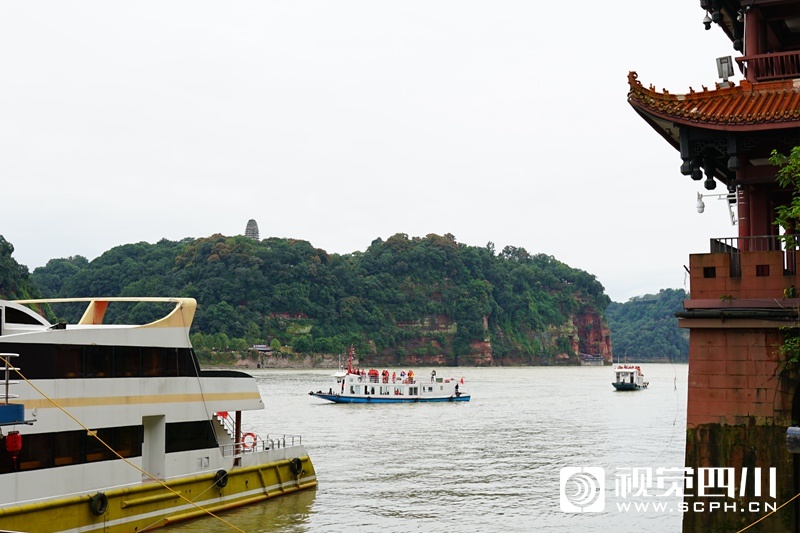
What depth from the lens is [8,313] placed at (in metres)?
23.0

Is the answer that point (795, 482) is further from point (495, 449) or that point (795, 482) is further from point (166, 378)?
point (495, 449)

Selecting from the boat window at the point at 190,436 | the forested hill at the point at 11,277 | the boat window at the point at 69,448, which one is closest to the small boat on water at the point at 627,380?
the forested hill at the point at 11,277

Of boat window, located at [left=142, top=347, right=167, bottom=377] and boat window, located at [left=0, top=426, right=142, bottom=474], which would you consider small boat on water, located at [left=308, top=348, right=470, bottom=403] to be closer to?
boat window, located at [left=142, top=347, right=167, bottom=377]

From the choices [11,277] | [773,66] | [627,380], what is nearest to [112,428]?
[773,66]

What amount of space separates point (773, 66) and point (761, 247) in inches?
148

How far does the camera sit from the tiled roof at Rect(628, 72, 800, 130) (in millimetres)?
18000

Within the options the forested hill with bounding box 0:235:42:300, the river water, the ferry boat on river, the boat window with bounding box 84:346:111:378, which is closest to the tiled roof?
the ferry boat on river

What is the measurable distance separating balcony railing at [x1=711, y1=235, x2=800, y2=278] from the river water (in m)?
13.4

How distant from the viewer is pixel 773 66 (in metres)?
19.6

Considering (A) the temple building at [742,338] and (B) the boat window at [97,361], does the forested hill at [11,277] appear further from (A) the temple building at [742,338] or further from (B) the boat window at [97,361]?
(A) the temple building at [742,338]

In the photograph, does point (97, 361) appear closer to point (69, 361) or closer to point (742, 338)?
point (69, 361)

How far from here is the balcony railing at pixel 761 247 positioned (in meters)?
17.5

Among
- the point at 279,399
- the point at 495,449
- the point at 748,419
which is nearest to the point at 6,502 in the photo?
the point at 748,419

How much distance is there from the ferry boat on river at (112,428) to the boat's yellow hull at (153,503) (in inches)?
1.3
